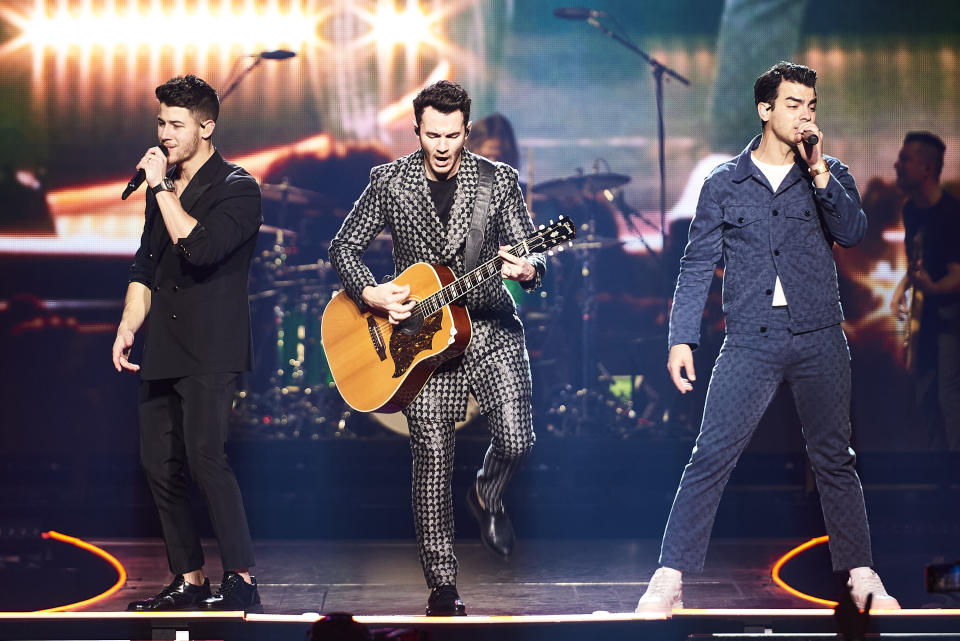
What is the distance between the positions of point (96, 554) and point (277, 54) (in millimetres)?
3741

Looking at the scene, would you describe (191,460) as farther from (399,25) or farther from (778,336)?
(399,25)

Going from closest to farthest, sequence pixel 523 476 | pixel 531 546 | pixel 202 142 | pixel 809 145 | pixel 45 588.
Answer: pixel 809 145 → pixel 202 142 → pixel 45 588 → pixel 531 546 → pixel 523 476

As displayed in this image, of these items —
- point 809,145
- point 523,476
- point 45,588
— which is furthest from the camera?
point 523,476

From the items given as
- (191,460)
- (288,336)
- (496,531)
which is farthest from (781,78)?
(288,336)

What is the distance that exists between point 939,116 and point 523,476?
3.68m

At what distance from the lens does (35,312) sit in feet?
26.4

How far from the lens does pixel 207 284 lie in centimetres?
435

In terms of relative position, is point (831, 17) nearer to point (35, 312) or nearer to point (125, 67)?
point (125, 67)

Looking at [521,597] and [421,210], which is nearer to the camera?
[421,210]

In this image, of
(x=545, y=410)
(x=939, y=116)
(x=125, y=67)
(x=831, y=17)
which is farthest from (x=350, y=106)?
(x=939, y=116)

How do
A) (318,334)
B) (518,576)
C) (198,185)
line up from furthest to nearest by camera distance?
(318,334) → (518,576) → (198,185)

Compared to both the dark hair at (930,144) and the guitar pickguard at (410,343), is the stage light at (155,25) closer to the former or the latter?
the dark hair at (930,144)

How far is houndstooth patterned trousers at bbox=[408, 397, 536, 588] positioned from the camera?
4.31m

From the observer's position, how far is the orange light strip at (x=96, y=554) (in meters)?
4.78
